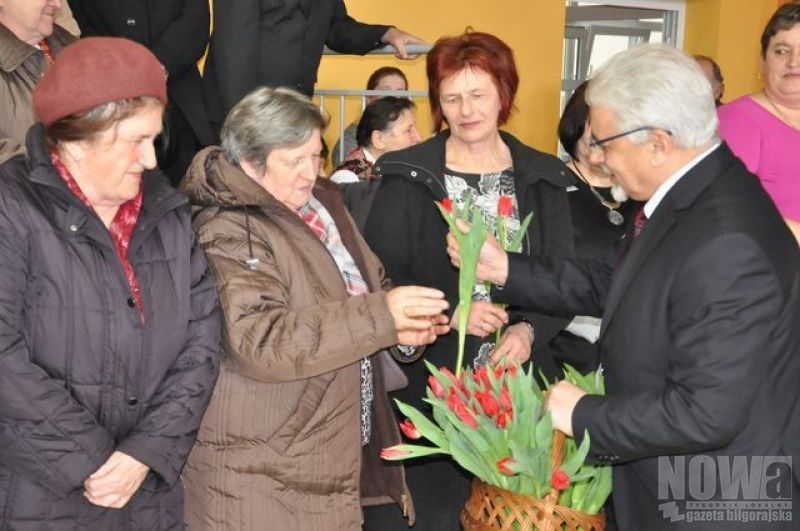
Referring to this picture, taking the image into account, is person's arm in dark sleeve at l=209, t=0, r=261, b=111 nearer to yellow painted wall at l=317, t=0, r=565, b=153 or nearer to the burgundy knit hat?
the burgundy knit hat

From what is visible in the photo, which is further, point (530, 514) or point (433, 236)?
point (433, 236)

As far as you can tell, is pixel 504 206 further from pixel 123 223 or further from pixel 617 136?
pixel 123 223

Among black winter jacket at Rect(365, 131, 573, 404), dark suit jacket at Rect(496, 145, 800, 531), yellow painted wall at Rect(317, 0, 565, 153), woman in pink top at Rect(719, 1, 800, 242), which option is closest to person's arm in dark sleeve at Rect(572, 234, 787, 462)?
dark suit jacket at Rect(496, 145, 800, 531)

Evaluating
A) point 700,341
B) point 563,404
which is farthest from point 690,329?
point 563,404

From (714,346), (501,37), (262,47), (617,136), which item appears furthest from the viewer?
(501,37)

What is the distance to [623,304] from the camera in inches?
77.0

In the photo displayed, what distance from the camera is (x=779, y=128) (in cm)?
298

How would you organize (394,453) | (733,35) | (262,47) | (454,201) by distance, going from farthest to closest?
(733,35) < (262,47) < (454,201) < (394,453)

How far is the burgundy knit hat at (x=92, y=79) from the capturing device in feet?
6.54

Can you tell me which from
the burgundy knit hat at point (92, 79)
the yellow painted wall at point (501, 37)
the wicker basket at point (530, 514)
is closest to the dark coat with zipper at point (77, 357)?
the burgundy knit hat at point (92, 79)

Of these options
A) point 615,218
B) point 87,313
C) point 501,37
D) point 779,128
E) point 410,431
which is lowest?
point 410,431

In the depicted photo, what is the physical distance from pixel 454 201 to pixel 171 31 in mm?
1240

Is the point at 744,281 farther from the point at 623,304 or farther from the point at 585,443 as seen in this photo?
the point at 585,443

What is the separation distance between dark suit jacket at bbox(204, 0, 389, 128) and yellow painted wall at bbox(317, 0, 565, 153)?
3.07m
